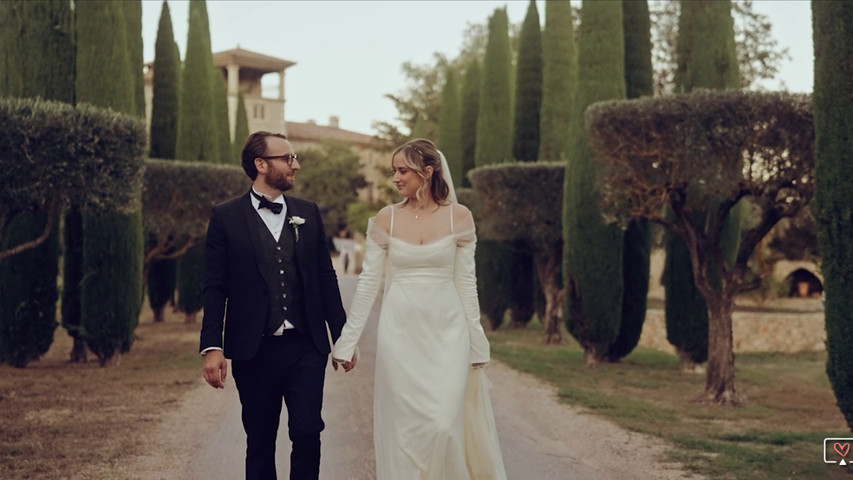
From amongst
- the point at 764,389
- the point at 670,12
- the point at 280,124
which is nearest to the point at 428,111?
the point at 670,12

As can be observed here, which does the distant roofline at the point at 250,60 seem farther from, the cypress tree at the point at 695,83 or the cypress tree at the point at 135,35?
the cypress tree at the point at 695,83

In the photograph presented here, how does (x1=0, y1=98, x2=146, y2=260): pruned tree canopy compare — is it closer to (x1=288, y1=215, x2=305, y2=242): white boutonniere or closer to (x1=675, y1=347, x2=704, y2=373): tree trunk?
(x1=288, y1=215, x2=305, y2=242): white boutonniere

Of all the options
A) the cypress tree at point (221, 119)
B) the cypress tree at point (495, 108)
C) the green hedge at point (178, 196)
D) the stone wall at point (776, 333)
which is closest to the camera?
the green hedge at point (178, 196)

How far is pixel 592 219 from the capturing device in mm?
18141

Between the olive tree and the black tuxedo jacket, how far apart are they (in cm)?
909

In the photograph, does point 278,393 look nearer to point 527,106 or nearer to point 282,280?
point 282,280

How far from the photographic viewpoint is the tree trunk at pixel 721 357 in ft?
45.9

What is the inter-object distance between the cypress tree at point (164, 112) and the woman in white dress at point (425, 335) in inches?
863

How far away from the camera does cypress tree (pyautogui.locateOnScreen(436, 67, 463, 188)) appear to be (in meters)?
33.9

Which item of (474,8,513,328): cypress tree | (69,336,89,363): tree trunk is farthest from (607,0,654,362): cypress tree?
(69,336,89,363): tree trunk

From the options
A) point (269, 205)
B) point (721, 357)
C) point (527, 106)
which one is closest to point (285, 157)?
point (269, 205)

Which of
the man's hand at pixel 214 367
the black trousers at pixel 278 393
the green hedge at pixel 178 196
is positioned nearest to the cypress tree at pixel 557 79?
the green hedge at pixel 178 196

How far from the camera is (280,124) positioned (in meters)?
88.6

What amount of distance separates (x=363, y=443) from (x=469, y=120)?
25792mm
